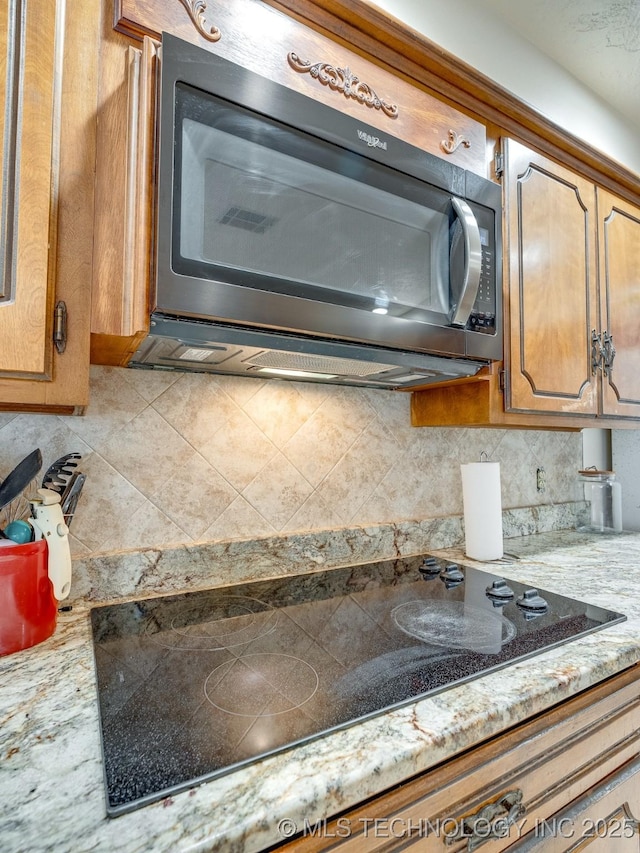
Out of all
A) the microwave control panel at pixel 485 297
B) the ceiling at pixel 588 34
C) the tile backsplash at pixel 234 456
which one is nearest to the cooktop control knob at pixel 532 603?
the tile backsplash at pixel 234 456

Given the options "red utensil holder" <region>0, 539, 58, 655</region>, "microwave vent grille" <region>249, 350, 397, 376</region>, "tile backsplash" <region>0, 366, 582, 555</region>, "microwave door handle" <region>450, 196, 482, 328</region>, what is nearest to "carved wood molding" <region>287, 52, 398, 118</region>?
"microwave door handle" <region>450, 196, 482, 328</region>

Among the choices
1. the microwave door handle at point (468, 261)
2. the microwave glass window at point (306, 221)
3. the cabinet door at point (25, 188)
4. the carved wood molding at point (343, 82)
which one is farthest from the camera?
the microwave door handle at point (468, 261)

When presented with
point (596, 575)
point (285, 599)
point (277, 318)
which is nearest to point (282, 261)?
point (277, 318)

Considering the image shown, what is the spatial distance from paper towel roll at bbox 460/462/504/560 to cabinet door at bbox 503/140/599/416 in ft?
0.72

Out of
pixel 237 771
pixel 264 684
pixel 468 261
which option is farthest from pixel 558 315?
pixel 237 771

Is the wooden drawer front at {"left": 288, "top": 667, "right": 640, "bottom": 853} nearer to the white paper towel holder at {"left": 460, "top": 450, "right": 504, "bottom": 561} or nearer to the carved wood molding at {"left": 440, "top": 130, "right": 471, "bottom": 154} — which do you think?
the white paper towel holder at {"left": 460, "top": 450, "right": 504, "bottom": 561}

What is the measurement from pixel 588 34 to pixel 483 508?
5.85 ft

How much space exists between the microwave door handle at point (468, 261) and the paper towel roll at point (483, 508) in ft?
1.70

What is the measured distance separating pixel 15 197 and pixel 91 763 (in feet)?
2.34

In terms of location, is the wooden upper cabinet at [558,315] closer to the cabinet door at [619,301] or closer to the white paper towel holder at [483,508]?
the cabinet door at [619,301]

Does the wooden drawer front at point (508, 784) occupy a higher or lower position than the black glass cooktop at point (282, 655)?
lower

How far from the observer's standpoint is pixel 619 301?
1.54 meters

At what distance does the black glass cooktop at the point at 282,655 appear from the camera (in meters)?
0.53

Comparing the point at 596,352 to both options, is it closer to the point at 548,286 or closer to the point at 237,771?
the point at 548,286
